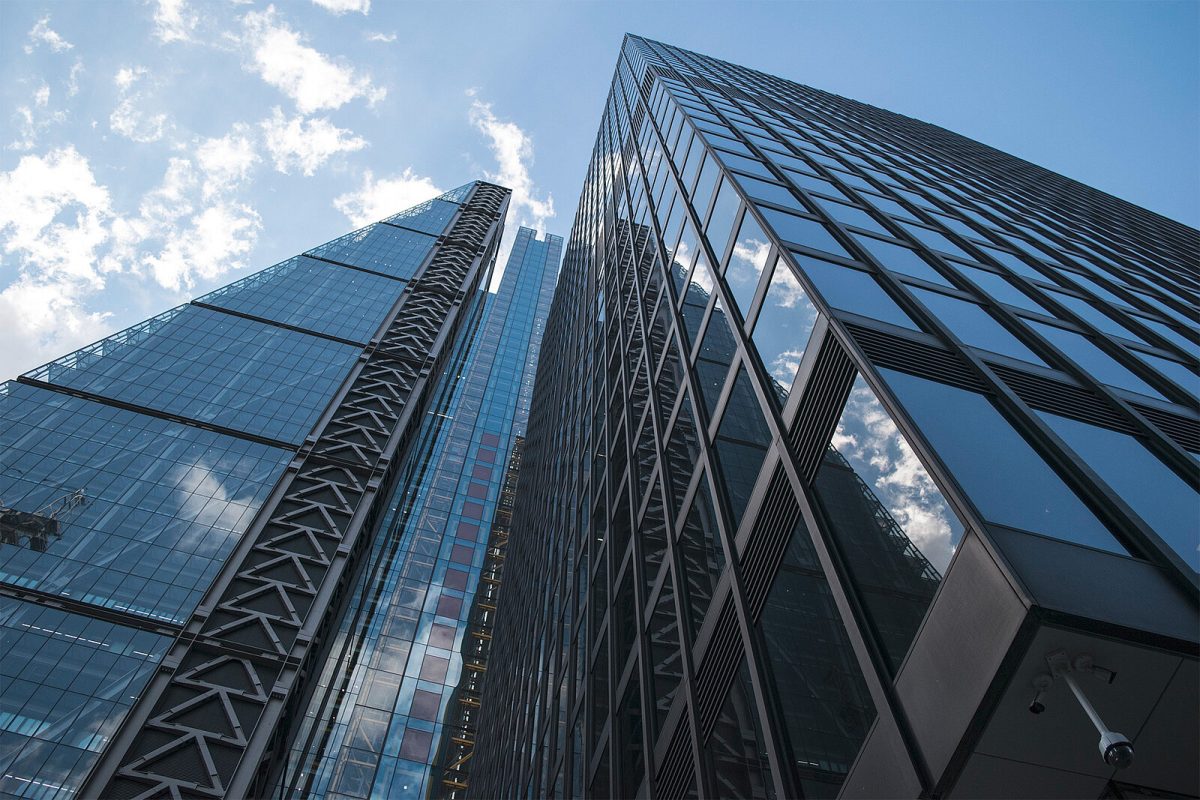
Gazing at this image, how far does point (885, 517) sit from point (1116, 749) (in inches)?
107

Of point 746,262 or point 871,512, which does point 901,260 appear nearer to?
point 746,262

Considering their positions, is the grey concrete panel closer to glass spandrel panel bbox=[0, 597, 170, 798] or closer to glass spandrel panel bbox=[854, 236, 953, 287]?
glass spandrel panel bbox=[854, 236, 953, 287]

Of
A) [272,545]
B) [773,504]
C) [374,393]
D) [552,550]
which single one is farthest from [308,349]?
[773,504]

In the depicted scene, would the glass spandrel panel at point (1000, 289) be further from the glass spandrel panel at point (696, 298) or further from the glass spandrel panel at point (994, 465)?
the glass spandrel panel at point (994, 465)

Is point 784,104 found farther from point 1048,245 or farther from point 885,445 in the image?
point 885,445

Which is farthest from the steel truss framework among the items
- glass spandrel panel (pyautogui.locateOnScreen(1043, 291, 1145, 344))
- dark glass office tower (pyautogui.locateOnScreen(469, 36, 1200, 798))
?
glass spandrel panel (pyautogui.locateOnScreen(1043, 291, 1145, 344))

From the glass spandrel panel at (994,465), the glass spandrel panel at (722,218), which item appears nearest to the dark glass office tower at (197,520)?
the glass spandrel panel at (722,218)

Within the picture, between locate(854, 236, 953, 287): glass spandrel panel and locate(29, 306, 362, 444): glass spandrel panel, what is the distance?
48075 millimetres

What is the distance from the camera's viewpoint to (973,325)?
9.57m

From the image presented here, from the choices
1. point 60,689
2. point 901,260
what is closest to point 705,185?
point 901,260

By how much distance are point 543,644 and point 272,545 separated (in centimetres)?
1620

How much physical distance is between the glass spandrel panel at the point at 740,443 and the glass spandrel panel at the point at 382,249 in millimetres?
72126

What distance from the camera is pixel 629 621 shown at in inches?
510

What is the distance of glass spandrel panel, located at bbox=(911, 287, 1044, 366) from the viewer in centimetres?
895
